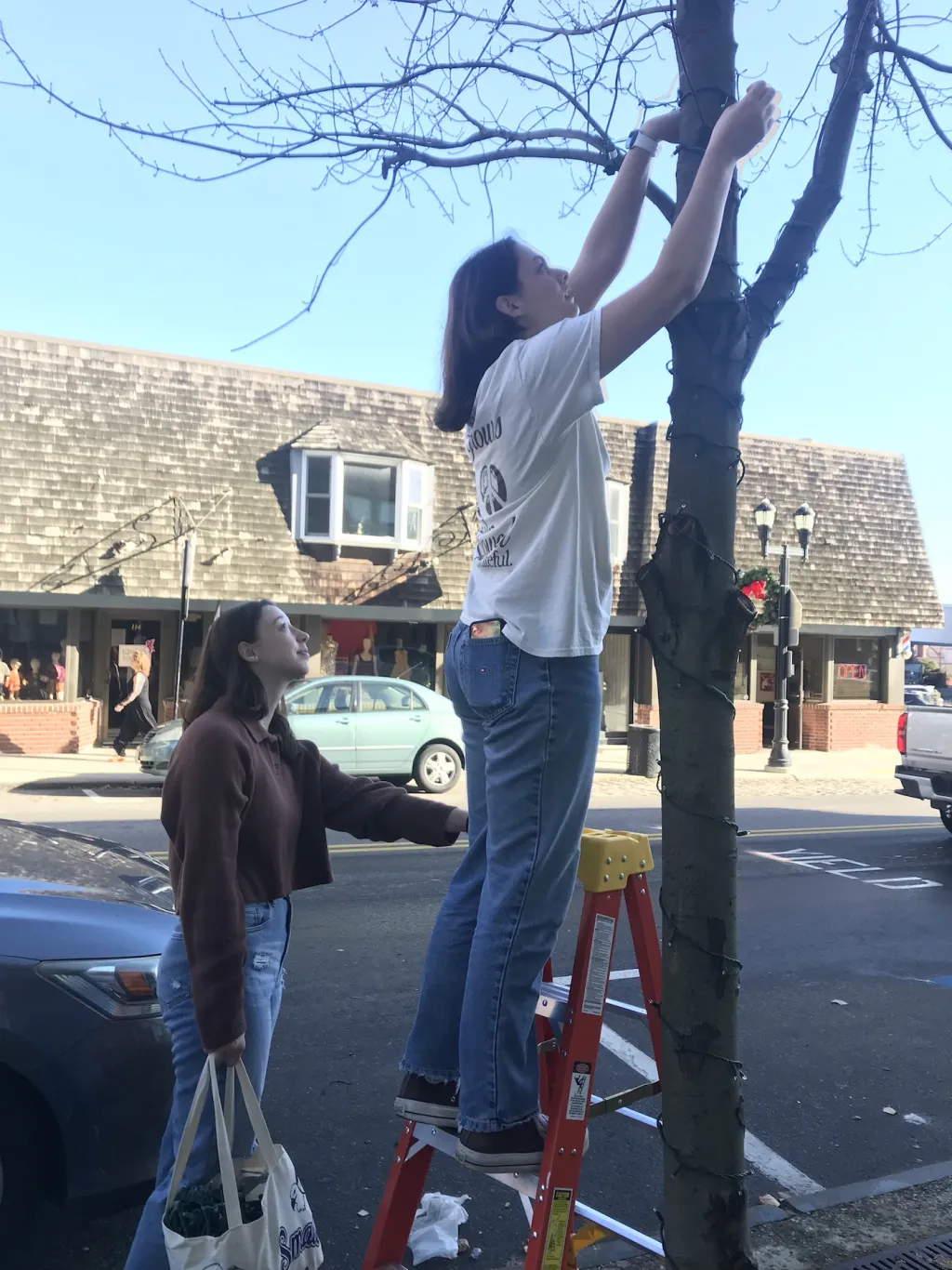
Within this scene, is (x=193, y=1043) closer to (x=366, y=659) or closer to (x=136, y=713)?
(x=136, y=713)

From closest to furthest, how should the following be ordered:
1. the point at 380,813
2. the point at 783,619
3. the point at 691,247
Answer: the point at 691,247 < the point at 380,813 < the point at 783,619

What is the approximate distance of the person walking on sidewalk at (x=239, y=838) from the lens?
2.21 metres

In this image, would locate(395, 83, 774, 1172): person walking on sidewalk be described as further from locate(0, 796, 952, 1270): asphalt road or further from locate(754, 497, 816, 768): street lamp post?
locate(754, 497, 816, 768): street lamp post

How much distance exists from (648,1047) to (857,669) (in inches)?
757

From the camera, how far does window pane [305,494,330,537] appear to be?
714 inches

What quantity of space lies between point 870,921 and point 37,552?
43.7ft

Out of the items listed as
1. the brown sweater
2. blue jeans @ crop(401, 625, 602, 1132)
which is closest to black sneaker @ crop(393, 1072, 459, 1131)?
blue jeans @ crop(401, 625, 602, 1132)

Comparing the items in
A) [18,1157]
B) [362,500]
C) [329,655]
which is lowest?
[18,1157]

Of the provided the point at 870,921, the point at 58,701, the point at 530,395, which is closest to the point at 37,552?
the point at 58,701

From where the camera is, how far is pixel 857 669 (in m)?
22.8

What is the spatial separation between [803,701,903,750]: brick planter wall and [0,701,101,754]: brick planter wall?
13997 millimetres

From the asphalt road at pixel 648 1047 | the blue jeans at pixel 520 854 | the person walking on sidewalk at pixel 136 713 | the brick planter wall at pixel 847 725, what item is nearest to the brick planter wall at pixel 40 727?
the person walking on sidewalk at pixel 136 713

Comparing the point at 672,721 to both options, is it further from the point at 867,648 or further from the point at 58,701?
the point at 867,648

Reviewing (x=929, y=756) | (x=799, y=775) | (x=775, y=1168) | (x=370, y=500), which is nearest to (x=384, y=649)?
(x=370, y=500)
